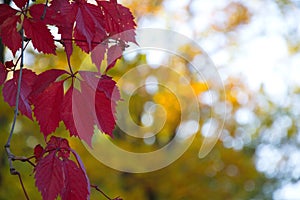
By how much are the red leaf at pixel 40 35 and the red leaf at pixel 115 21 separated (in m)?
0.08

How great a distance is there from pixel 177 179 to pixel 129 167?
304 mm

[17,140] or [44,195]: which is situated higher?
[17,140]

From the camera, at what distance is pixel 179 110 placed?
3.67 meters

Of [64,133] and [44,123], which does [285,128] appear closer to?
[64,133]

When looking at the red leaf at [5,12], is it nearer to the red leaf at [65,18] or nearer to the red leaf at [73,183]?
the red leaf at [65,18]

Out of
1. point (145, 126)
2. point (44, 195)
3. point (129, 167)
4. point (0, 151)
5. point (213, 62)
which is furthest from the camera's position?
point (213, 62)

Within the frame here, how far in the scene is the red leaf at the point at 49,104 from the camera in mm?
726

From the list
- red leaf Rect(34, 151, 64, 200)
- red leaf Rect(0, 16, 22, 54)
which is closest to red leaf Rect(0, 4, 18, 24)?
red leaf Rect(0, 16, 22, 54)

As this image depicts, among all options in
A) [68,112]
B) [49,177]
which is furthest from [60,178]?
[68,112]

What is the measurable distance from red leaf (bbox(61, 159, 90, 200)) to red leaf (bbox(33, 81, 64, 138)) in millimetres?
82

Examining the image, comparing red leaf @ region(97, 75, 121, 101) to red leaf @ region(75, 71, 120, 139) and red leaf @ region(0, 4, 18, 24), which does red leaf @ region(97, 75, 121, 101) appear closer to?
red leaf @ region(75, 71, 120, 139)

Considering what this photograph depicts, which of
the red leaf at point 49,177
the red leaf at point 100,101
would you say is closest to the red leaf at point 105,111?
the red leaf at point 100,101

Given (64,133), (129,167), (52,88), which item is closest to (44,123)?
(52,88)

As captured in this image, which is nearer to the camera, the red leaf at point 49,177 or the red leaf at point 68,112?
the red leaf at point 49,177
